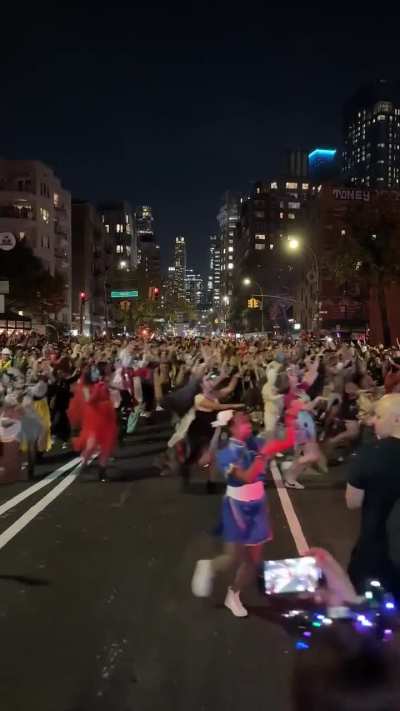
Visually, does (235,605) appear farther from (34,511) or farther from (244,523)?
(34,511)

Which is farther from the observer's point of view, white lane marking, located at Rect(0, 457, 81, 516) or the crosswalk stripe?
white lane marking, located at Rect(0, 457, 81, 516)

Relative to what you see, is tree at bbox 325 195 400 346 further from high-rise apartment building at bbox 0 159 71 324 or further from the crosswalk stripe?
the crosswalk stripe

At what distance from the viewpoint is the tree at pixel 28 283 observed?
51.1 metres

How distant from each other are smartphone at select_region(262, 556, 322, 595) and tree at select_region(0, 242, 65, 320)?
47.4 metres

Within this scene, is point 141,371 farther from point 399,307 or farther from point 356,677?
point 399,307

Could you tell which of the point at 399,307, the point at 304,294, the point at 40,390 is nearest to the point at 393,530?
the point at 40,390

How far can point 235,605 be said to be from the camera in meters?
5.43

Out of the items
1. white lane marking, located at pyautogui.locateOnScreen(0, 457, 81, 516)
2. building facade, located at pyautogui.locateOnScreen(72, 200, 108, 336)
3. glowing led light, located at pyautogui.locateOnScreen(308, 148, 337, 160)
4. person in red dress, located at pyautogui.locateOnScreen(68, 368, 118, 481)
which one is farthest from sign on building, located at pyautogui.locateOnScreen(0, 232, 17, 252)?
glowing led light, located at pyautogui.locateOnScreen(308, 148, 337, 160)

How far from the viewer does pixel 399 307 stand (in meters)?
51.7

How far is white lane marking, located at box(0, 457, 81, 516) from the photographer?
9281 millimetres

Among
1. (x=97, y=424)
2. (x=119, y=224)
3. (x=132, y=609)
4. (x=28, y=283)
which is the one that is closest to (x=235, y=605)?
(x=132, y=609)

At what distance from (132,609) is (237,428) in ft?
5.63

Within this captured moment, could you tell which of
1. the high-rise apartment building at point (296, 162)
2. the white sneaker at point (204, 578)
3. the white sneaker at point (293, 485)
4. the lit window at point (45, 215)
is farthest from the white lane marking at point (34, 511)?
the high-rise apartment building at point (296, 162)

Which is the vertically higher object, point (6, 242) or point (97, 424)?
point (6, 242)
